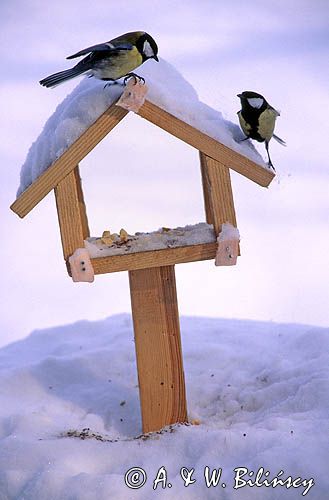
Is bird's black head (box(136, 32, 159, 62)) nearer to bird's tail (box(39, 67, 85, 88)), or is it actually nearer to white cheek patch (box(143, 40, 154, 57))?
white cheek patch (box(143, 40, 154, 57))

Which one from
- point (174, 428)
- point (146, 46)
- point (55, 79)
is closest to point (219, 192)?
point (146, 46)

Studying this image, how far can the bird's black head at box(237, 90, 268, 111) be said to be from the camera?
105 inches

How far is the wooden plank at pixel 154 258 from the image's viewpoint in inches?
103

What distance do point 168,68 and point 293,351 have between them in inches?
55.9

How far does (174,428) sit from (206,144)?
976 millimetres

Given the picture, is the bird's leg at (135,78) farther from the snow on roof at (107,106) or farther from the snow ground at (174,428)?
the snow ground at (174,428)

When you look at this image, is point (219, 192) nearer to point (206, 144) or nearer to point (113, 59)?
point (206, 144)

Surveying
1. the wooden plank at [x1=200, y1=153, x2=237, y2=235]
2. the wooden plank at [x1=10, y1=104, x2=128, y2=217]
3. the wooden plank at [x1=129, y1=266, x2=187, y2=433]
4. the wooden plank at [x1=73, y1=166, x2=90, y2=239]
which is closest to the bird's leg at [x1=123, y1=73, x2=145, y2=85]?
the wooden plank at [x1=10, y1=104, x2=128, y2=217]

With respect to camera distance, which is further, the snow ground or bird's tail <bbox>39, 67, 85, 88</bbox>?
bird's tail <bbox>39, 67, 85, 88</bbox>

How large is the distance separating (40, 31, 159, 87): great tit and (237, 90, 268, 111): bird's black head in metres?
0.38

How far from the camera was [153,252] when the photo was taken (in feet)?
8.57

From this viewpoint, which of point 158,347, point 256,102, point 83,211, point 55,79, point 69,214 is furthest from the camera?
point 83,211

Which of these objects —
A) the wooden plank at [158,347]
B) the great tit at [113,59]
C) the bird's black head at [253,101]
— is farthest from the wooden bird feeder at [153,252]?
the bird's black head at [253,101]

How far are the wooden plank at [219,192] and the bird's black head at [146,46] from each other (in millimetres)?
375
